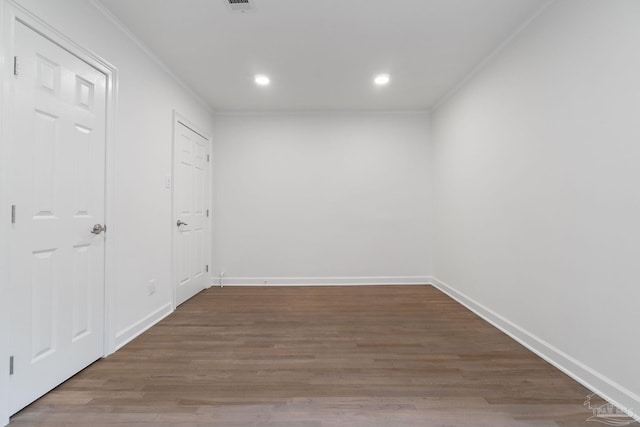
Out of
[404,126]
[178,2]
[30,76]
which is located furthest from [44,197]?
[404,126]

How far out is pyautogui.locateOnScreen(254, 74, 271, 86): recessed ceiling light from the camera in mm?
3096

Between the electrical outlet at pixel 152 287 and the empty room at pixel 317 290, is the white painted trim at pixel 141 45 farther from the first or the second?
the electrical outlet at pixel 152 287

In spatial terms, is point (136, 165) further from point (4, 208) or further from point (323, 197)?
point (323, 197)

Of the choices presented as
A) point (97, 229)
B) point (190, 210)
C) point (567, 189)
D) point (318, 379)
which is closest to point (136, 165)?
point (97, 229)

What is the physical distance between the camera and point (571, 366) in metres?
1.84

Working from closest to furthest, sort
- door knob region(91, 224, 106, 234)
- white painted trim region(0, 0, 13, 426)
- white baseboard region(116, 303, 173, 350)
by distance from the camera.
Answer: white painted trim region(0, 0, 13, 426) → door knob region(91, 224, 106, 234) → white baseboard region(116, 303, 173, 350)

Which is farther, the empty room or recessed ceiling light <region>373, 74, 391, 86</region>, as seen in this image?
recessed ceiling light <region>373, 74, 391, 86</region>

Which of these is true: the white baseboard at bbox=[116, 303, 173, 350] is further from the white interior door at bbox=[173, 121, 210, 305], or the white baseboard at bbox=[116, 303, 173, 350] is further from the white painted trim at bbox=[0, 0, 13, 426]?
the white painted trim at bbox=[0, 0, 13, 426]

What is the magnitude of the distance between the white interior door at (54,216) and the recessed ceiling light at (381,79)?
102 inches

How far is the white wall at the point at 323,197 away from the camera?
13.8 feet

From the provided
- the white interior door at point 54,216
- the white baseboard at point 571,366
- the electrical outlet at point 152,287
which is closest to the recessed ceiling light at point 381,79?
the white interior door at point 54,216

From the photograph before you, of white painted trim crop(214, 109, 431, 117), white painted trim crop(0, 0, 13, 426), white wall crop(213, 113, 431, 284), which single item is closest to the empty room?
white painted trim crop(0, 0, 13, 426)

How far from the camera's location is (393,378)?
6.02 ft

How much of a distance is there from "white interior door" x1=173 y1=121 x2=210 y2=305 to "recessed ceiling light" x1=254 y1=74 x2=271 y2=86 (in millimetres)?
1040
